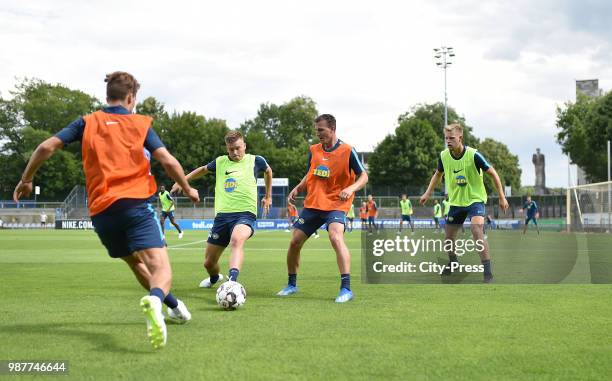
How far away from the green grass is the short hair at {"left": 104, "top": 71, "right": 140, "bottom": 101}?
2.02 meters

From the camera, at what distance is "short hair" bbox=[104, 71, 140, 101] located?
18.7 ft

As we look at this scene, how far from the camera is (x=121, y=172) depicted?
555 centimetres

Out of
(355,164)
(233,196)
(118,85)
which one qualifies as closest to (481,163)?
(355,164)

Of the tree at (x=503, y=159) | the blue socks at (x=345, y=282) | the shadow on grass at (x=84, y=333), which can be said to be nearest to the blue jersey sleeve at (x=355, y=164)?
the blue socks at (x=345, y=282)

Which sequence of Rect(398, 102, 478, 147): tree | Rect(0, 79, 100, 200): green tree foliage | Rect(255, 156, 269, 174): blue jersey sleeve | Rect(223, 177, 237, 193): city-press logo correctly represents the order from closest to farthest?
Rect(223, 177, 237, 193): city-press logo
Rect(255, 156, 269, 174): blue jersey sleeve
Rect(0, 79, 100, 200): green tree foliage
Rect(398, 102, 478, 147): tree

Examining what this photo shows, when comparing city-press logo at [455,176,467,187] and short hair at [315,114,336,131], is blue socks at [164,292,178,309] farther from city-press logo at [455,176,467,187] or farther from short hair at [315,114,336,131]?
city-press logo at [455,176,467,187]

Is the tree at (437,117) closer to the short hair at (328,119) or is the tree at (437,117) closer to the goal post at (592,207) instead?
the goal post at (592,207)

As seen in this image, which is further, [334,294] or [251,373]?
[334,294]

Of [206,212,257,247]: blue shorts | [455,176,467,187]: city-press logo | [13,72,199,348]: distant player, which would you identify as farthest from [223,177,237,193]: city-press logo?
[455,176,467,187]: city-press logo

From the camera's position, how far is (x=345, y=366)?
4.53 m

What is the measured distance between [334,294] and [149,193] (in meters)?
3.94

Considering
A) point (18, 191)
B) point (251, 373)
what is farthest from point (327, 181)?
point (251, 373)

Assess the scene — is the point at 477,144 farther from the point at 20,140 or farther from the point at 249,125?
the point at 20,140

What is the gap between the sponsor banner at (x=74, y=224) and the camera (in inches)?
2043
